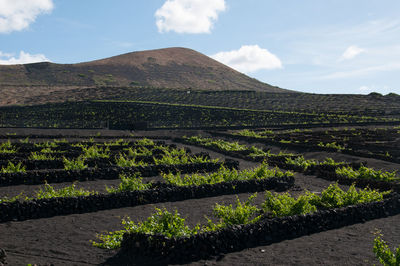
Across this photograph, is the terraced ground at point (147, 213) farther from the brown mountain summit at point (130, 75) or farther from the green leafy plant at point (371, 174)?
the brown mountain summit at point (130, 75)

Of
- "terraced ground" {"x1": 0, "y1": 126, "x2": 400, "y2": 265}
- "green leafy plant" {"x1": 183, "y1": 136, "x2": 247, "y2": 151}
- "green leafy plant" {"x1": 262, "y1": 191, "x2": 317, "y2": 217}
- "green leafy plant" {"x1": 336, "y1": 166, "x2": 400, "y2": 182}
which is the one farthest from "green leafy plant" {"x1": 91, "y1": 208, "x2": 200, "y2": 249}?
"green leafy plant" {"x1": 183, "y1": 136, "x2": 247, "y2": 151}

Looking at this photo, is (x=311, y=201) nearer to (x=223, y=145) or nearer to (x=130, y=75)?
(x=223, y=145)

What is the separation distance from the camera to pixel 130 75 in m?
151

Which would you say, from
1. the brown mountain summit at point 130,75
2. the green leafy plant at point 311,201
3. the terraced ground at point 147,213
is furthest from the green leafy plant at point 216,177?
the brown mountain summit at point 130,75

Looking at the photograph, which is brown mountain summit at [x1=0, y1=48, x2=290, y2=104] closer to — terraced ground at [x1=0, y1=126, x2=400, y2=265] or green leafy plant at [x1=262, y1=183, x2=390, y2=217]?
terraced ground at [x1=0, y1=126, x2=400, y2=265]

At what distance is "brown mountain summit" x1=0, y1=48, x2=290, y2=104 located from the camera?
392 ft

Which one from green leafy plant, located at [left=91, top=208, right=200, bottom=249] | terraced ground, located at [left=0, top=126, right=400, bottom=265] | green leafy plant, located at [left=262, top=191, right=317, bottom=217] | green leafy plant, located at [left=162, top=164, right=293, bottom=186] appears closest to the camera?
terraced ground, located at [left=0, top=126, right=400, bottom=265]

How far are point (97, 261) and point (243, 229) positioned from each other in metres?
3.66

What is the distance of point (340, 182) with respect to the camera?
19750mm

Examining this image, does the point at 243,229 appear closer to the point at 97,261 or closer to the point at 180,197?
the point at 97,261

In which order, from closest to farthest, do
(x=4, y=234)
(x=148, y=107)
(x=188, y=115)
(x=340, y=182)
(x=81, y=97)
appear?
(x=4, y=234)
(x=340, y=182)
(x=188, y=115)
(x=148, y=107)
(x=81, y=97)

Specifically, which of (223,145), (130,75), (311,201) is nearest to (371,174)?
(311,201)

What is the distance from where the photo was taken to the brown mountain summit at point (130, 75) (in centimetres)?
11944

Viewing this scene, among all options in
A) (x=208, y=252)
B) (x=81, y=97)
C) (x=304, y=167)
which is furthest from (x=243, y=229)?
(x=81, y=97)
